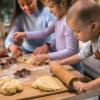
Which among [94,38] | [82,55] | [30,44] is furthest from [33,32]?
[94,38]

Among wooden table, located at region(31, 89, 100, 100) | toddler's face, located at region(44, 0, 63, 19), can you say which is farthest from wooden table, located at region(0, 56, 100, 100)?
toddler's face, located at region(44, 0, 63, 19)

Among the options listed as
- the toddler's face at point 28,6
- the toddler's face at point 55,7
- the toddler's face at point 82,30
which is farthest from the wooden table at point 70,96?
the toddler's face at point 28,6

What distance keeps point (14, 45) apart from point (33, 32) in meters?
0.15

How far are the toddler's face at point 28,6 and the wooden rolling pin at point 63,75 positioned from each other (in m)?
0.53

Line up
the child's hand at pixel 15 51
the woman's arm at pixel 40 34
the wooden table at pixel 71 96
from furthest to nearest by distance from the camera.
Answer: the woman's arm at pixel 40 34 → the child's hand at pixel 15 51 → the wooden table at pixel 71 96

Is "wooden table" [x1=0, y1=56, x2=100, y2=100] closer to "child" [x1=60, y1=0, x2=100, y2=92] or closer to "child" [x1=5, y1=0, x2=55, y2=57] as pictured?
"child" [x1=60, y1=0, x2=100, y2=92]

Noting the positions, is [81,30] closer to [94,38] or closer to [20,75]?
[94,38]

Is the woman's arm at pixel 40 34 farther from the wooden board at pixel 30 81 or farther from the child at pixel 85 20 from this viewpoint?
the child at pixel 85 20

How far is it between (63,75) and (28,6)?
669mm

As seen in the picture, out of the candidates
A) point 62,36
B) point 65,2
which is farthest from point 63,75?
point 65,2

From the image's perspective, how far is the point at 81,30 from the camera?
94 cm

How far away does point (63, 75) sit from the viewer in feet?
3.26

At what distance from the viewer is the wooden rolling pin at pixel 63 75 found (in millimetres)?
940

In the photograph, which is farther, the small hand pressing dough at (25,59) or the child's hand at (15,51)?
the child's hand at (15,51)
